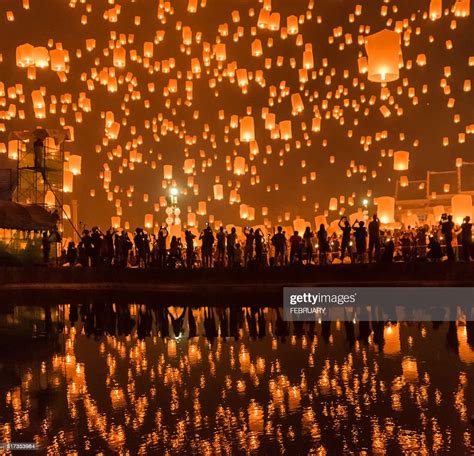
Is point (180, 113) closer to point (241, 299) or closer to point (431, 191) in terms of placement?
point (241, 299)

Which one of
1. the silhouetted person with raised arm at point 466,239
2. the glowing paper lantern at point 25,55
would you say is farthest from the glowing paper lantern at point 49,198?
the silhouetted person with raised arm at point 466,239

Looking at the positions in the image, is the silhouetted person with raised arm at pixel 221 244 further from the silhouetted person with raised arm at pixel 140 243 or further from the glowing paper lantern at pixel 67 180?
the glowing paper lantern at pixel 67 180

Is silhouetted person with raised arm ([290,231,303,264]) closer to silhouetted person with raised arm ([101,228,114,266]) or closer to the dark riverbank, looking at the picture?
the dark riverbank

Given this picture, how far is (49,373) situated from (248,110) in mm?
24728

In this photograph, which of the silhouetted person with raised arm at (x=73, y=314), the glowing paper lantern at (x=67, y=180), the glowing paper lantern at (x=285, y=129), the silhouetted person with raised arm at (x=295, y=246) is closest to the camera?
the silhouetted person with raised arm at (x=73, y=314)

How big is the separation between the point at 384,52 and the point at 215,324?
A: 20.7 feet

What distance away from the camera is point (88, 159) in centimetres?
3491

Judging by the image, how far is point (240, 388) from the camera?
6.72 meters

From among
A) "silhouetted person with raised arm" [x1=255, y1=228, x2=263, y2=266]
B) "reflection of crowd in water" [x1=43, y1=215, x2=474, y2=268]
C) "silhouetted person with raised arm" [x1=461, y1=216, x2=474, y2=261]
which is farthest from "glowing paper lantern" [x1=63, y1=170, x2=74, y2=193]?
"silhouetted person with raised arm" [x1=461, y1=216, x2=474, y2=261]

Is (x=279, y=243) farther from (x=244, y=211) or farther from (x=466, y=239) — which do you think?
(x=244, y=211)

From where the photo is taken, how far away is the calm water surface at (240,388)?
16.3ft

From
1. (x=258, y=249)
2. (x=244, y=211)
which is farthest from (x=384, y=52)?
(x=244, y=211)

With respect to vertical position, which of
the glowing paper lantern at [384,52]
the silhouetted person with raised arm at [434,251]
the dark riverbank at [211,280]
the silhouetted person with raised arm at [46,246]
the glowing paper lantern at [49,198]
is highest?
the glowing paper lantern at [49,198]

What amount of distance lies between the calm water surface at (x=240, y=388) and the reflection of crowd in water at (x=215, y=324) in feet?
0.17
